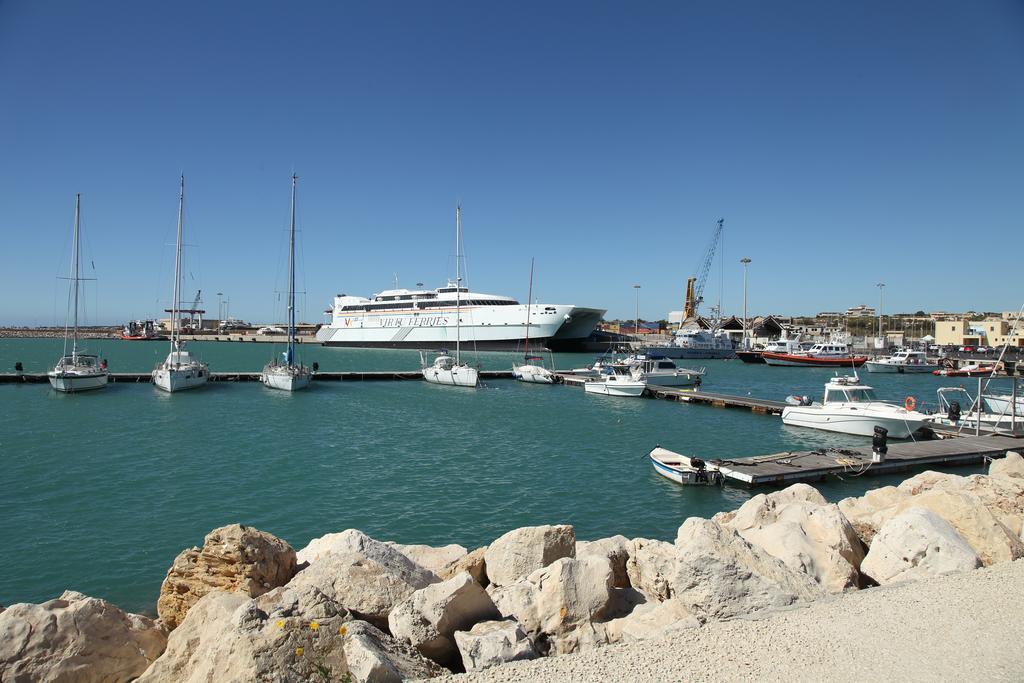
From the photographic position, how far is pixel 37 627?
5.23 metres

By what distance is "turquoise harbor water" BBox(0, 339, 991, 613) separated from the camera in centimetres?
1078

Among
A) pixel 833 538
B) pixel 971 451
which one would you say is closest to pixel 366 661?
pixel 833 538

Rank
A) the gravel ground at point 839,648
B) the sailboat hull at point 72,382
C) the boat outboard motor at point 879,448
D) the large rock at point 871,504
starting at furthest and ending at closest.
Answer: the sailboat hull at point 72,382
the boat outboard motor at point 879,448
the large rock at point 871,504
the gravel ground at point 839,648

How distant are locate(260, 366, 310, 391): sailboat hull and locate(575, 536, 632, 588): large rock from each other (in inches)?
1204

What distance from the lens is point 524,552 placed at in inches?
270

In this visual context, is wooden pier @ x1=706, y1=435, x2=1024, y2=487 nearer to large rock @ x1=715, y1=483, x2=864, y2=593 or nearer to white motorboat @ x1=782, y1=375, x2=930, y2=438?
white motorboat @ x1=782, y1=375, x2=930, y2=438

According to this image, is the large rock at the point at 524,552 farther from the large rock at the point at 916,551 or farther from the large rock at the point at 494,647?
the large rock at the point at 916,551

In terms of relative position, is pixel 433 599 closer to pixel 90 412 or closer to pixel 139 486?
pixel 139 486

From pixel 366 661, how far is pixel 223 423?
72.8 feet

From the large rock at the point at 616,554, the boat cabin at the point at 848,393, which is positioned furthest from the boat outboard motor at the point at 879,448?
the large rock at the point at 616,554

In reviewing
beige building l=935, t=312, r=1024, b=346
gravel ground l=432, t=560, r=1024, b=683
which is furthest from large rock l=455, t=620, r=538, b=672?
beige building l=935, t=312, r=1024, b=346

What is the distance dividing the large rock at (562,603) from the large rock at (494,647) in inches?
27.2

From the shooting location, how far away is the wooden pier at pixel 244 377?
37156 mm

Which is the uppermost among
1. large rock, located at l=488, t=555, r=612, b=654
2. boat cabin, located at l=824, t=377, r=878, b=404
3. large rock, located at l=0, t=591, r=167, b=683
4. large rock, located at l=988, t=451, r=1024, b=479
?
boat cabin, located at l=824, t=377, r=878, b=404
